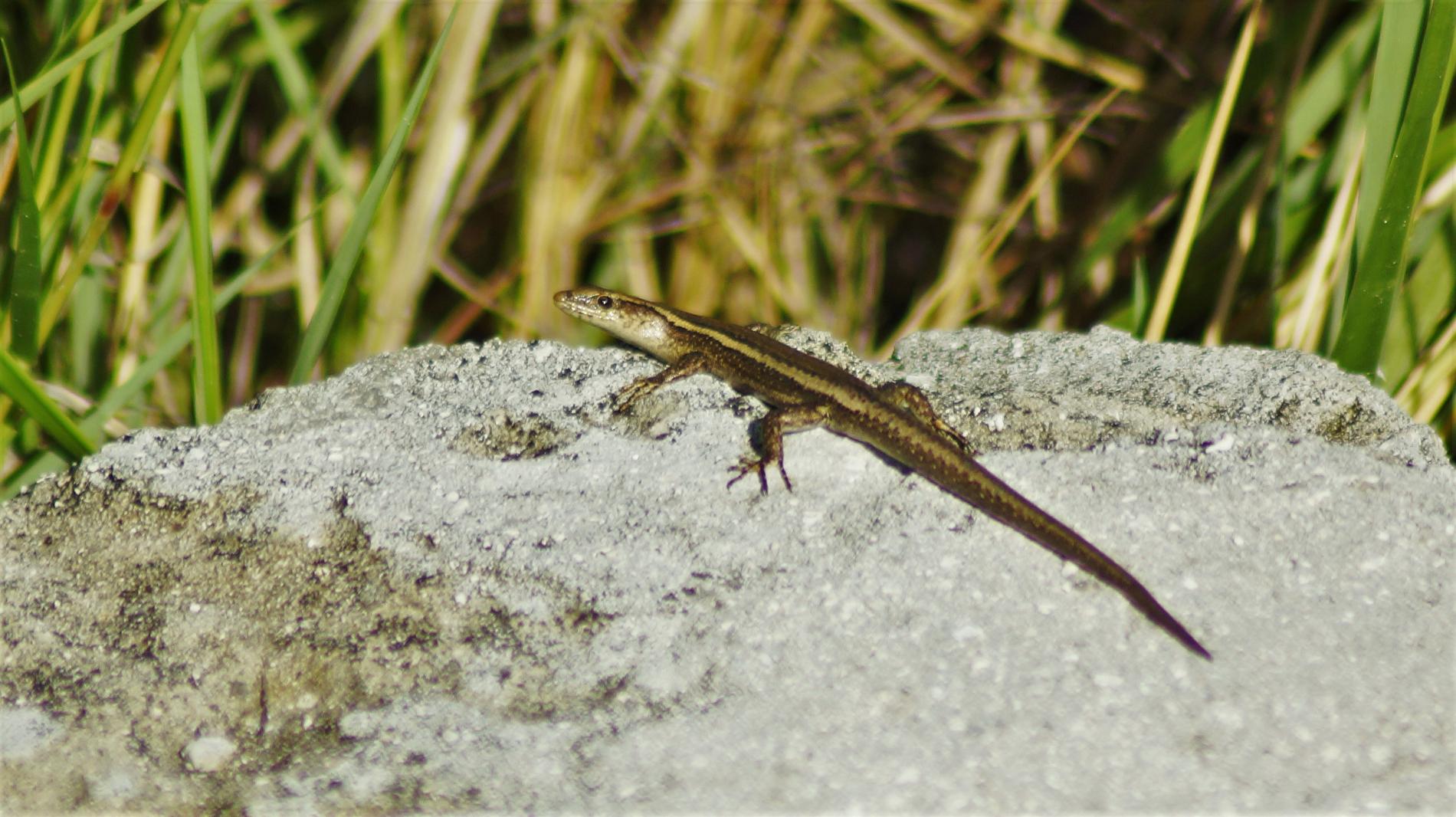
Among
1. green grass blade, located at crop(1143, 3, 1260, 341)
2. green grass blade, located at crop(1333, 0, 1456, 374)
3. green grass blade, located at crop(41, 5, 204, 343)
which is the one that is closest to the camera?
green grass blade, located at crop(41, 5, 204, 343)

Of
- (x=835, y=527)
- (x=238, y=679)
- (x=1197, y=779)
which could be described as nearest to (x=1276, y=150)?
(x=835, y=527)

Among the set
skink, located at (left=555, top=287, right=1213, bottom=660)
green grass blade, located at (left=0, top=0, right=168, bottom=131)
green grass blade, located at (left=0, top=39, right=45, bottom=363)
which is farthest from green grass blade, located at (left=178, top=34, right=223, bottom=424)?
skink, located at (left=555, top=287, right=1213, bottom=660)

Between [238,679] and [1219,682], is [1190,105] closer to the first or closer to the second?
[1219,682]

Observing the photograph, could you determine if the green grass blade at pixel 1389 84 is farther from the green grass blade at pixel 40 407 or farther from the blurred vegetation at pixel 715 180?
the green grass blade at pixel 40 407

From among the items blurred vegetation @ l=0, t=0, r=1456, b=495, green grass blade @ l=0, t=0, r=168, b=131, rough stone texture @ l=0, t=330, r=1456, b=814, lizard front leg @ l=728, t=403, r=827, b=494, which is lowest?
rough stone texture @ l=0, t=330, r=1456, b=814

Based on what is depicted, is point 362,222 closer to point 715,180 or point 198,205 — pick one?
point 198,205

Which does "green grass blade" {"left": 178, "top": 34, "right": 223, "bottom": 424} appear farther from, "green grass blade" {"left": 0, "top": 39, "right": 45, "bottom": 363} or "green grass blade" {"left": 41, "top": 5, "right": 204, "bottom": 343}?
"green grass blade" {"left": 0, "top": 39, "right": 45, "bottom": 363}
